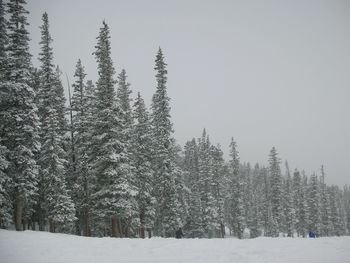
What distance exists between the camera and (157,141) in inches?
1303

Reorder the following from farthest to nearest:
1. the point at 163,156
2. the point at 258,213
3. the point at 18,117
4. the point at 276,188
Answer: the point at 258,213
the point at 276,188
the point at 163,156
the point at 18,117

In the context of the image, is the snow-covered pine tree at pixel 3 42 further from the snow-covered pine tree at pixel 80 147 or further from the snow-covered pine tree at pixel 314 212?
the snow-covered pine tree at pixel 314 212

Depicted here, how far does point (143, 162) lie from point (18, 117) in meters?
15.4

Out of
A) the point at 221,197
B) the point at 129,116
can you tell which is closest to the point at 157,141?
the point at 129,116

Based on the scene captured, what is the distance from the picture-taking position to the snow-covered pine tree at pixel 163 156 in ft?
107

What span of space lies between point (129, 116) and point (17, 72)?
1410cm

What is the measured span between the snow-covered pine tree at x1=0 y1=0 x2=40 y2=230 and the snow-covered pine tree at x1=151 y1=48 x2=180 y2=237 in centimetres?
1373

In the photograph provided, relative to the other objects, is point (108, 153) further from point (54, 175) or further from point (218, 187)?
point (218, 187)

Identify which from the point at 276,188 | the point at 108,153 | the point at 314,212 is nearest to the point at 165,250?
the point at 108,153

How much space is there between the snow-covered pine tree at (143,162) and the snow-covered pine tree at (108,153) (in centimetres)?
671

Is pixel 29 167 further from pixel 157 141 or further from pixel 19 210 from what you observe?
pixel 157 141

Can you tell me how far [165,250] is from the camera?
1577cm

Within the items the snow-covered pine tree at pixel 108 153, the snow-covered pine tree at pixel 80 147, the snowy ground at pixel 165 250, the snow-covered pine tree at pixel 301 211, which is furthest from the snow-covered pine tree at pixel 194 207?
the snowy ground at pixel 165 250

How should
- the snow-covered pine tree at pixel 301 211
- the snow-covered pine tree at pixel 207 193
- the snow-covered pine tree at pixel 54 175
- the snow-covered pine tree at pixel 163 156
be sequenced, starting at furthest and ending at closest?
the snow-covered pine tree at pixel 301 211 → the snow-covered pine tree at pixel 207 193 → the snow-covered pine tree at pixel 163 156 → the snow-covered pine tree at pixel 54 175
